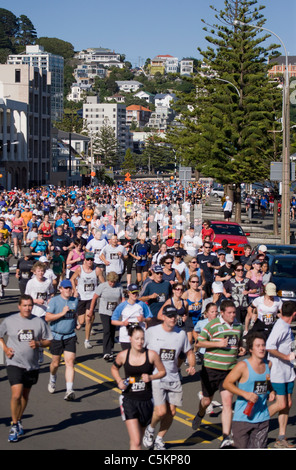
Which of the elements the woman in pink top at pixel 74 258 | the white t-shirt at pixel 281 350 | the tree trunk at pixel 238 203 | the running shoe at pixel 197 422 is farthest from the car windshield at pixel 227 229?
the running shoe at pixel 197 422

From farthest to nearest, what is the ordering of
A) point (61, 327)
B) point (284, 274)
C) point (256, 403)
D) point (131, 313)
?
point (284, 274)
point (131, 313)
point (61, 327)
point (256, 403)

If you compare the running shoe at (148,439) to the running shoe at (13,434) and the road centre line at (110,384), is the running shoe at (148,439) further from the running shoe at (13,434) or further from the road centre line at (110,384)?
the running shoe at (13,434)

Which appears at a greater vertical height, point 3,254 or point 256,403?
point 3,254

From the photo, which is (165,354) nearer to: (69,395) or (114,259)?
(69,395)

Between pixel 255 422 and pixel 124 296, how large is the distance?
5.15 m

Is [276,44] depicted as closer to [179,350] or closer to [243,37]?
[243,37]

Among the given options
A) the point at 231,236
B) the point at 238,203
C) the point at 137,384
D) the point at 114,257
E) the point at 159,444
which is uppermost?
the point at 238,203

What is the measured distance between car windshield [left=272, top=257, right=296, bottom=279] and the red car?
31.6ft

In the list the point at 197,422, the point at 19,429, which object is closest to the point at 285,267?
the point at 197,422

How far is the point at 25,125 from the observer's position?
94.6m

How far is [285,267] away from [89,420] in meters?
8.65

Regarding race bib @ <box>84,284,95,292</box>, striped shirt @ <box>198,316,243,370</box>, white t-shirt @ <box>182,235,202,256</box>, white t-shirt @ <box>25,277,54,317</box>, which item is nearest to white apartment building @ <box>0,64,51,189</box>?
white t-shirt @ <box>182,235,202,256</box>

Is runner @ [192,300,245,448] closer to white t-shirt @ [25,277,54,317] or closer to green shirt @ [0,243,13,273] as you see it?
white t-shirt @ [25,277,54,317]
